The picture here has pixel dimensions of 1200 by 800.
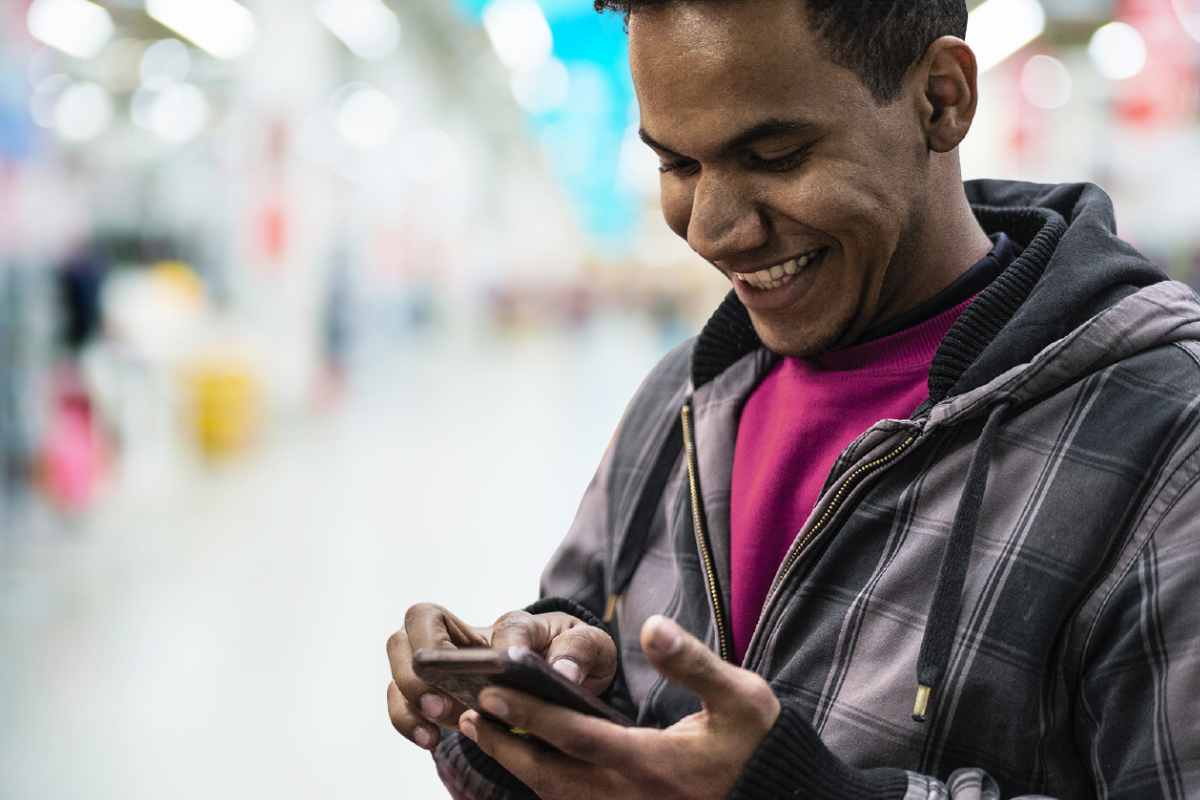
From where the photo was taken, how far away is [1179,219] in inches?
356

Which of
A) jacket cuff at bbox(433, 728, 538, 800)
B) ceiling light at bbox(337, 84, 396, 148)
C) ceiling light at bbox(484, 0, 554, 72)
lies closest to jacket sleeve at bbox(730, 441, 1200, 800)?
jacket cuff at bbox(433, 728, 538, 800)

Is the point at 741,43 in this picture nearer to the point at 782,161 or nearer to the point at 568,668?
the point at 782,161

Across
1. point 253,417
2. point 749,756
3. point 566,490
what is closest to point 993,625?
point 749,756

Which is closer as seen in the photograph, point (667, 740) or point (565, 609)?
point (667, 740)

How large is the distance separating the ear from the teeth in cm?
21

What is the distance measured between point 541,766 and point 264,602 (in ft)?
13.4

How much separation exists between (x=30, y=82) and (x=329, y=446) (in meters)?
3.93

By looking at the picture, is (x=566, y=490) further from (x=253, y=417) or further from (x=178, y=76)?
(x=178, y=76)

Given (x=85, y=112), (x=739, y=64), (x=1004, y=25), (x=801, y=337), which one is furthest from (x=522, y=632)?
(x=1004, y=25)

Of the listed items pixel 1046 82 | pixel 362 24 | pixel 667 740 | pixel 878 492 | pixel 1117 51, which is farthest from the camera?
pixel 362 24

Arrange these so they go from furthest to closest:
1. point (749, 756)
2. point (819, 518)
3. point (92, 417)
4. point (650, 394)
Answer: point (92, 417)
point (650, 394)
point (819, 518)
point (749, 756)

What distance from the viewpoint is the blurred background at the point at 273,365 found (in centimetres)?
381

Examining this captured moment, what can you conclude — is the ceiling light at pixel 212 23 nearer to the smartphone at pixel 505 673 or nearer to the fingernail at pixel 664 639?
the smartphone at pixel 505 673

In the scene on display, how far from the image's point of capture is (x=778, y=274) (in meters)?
1.26
